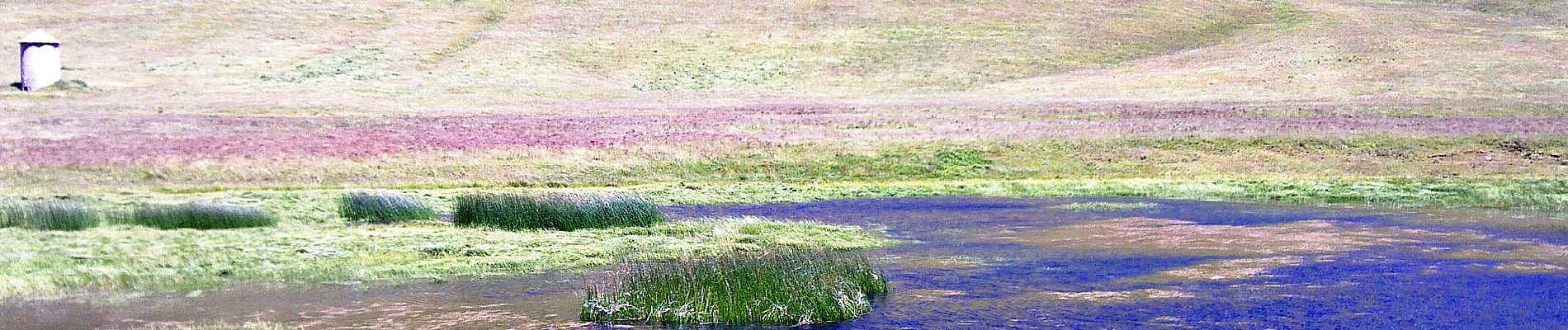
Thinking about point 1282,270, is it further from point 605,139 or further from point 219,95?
point 219,95

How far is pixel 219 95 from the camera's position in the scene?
2306 inches

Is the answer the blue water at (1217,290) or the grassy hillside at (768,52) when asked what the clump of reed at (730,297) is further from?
the grassy hillside at (768,52)

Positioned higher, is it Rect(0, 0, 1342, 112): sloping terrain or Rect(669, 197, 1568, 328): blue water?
Rect(669, 197, 1568, 328): blue water

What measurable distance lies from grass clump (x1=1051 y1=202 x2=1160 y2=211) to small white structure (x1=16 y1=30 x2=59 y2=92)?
45.8 meters

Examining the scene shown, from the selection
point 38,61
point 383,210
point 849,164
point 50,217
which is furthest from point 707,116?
point 38,61

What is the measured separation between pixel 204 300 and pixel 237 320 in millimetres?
1646

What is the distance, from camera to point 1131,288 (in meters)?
18.4

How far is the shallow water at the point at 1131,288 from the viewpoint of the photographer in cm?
1633

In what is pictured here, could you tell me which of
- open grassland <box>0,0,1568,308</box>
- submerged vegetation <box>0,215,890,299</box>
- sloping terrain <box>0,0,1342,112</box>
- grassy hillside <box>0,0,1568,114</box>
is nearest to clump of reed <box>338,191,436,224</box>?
open grassland <box>0,0,1568,308</box>

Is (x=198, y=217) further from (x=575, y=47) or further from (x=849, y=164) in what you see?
(x=575, y=47)

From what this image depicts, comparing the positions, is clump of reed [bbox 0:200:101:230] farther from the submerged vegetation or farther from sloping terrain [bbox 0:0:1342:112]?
sloping terrain [bbox 0:0:1342:112]

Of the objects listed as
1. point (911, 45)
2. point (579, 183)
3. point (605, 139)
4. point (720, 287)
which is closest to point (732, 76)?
point (911, 45)

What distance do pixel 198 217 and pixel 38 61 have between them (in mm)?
41403

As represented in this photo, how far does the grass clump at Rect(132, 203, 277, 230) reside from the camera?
24.3 metres
